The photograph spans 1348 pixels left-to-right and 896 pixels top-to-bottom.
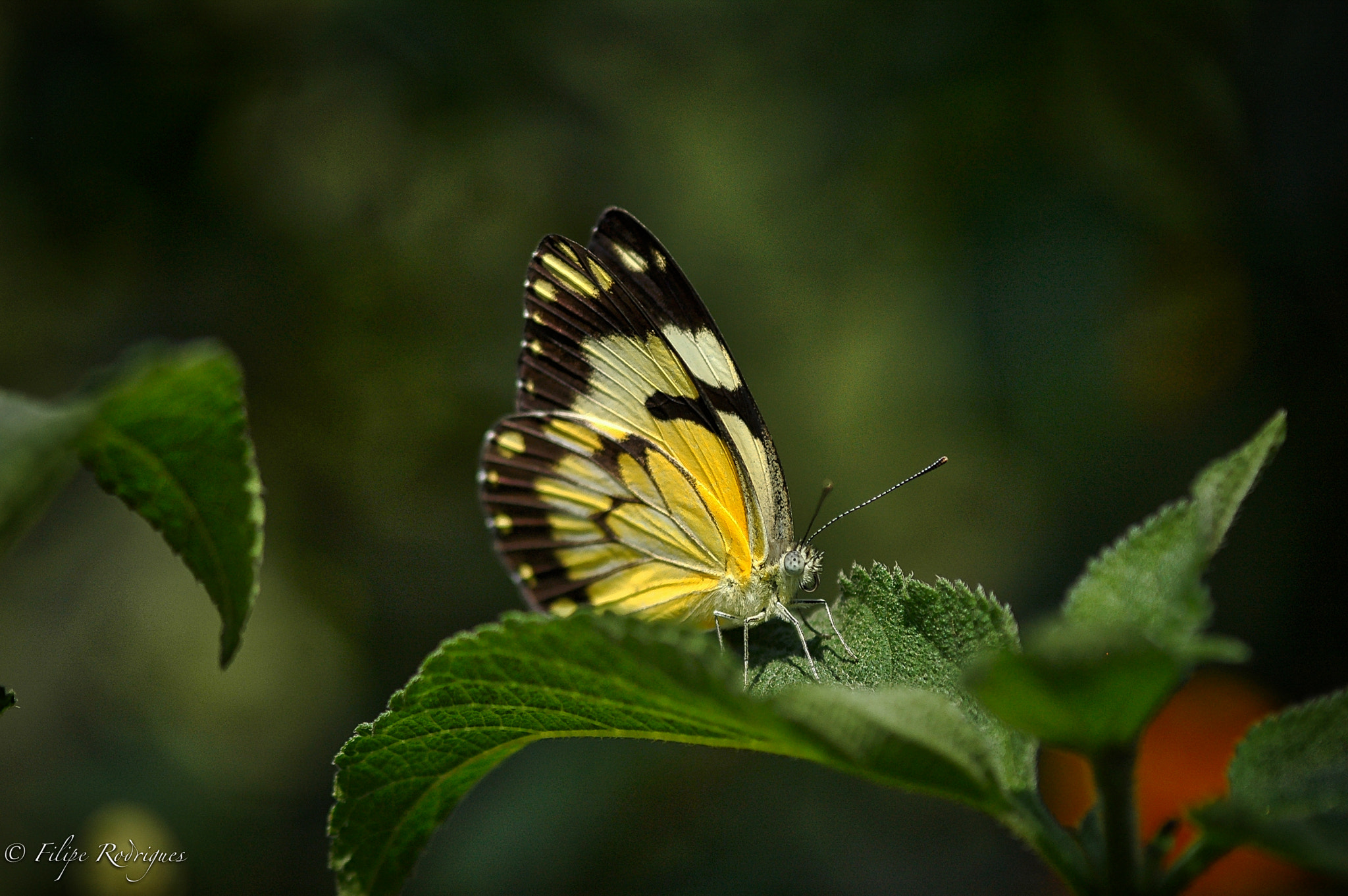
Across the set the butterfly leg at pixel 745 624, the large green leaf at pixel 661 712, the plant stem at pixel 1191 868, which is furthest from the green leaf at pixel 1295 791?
the butterfly leg at pixel 745 624

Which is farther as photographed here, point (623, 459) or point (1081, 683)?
point (623, 459)

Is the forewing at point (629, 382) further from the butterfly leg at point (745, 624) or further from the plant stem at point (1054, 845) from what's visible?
the plant stem at point (1054, 845)

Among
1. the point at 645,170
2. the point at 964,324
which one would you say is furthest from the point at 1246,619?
the point at 645,170

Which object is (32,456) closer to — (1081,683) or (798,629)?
(1081,683)

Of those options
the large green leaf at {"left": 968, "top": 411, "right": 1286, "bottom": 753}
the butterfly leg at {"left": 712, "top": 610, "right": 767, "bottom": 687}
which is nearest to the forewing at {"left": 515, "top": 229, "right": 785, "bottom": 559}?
the butterfly leg at {"left": 712, "top": 610, "right": 767, "bottom": 687}

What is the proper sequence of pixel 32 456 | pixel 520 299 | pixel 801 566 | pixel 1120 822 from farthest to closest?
1. pixel 520 299
2. pixel 801 566
3. pixel 1120 822
4. pixel 32 456

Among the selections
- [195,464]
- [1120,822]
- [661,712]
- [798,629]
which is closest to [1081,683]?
[1120,822]

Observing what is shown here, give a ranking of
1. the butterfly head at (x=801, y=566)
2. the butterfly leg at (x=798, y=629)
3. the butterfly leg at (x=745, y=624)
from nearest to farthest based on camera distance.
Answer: the butterfly leg at (x=798, y=629)
the butterfly leg at (x=745, y=624)
the butterfly head at (x=801, y=566)

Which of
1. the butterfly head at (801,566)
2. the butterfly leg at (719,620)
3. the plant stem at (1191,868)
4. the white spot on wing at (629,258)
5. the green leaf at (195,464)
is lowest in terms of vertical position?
the butterfly leg at (719,620)

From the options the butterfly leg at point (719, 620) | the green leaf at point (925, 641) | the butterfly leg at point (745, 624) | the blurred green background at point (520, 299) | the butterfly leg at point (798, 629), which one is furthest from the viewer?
the blurred green background at point (520, 299)
